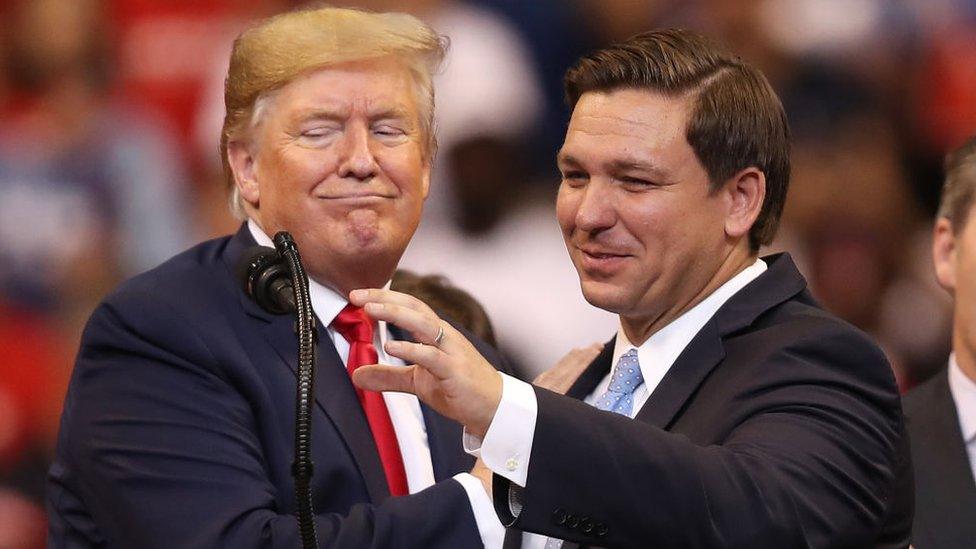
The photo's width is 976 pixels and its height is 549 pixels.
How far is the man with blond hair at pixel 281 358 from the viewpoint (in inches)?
94.7

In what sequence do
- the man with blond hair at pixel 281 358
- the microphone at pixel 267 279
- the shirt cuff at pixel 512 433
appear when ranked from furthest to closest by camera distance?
1. the man with blond hair at pixel 281 358
2. the microphone at pixel 267 279
3. the shirt cuff at pixel 512 433

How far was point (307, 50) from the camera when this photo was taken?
272cm

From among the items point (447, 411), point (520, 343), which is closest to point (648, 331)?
point (447, 411)

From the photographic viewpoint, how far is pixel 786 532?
1.99 m

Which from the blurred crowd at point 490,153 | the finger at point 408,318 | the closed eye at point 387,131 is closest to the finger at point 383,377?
the finger at point 408,318

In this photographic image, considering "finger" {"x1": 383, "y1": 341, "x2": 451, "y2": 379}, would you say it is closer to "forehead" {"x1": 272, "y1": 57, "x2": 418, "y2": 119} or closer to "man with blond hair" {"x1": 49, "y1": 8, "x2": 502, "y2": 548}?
"man with blond hair" {"x1": 49, "y1": 8, "x2": 502, "y2": 548}

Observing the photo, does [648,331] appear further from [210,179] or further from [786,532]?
[210,179]

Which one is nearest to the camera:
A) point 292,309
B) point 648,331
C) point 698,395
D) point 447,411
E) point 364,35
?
point 447,411

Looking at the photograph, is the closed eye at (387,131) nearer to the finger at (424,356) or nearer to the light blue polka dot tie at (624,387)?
the light blue polka dot tie at (624,387)

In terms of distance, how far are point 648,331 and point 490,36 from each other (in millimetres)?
2396

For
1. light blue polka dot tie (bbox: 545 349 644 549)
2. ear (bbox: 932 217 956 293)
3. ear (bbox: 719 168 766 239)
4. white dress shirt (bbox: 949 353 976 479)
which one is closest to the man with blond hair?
light blue polka dot tie (bbox: 545 349 644 549)

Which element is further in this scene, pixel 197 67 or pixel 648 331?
pixel 197 67

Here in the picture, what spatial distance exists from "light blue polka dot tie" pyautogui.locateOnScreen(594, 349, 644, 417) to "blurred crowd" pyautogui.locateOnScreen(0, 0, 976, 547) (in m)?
1.91

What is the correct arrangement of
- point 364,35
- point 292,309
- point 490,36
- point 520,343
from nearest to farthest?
point 292,309 → point 364,35 → point 520,343 → point 490,36
